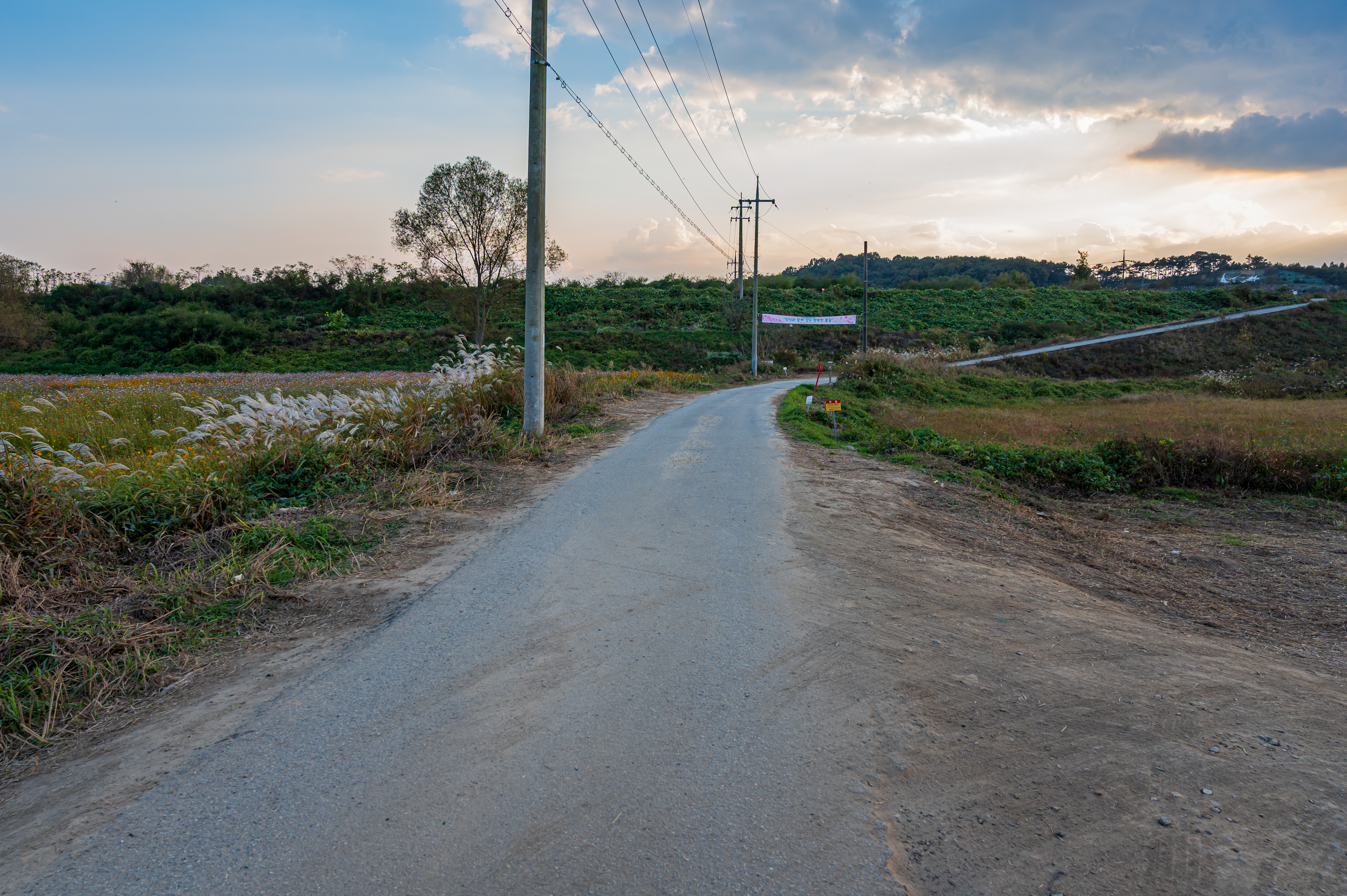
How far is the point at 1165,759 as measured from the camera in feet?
9.45

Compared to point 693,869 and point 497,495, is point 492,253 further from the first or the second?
point 693,869

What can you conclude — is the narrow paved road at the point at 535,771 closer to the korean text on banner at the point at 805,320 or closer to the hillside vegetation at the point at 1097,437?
the hillside vegetation at the point at 1097,437

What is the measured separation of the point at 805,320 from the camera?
45.8 metres

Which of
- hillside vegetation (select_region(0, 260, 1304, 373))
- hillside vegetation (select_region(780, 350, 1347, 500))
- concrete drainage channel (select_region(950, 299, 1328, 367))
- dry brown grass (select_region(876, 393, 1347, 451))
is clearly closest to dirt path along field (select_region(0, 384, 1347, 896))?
hillside vegetation (select_region(780, 350, 1347, 500))

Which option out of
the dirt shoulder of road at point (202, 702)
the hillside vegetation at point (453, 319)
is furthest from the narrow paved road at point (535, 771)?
the hillside vegetation at point (453, 319)

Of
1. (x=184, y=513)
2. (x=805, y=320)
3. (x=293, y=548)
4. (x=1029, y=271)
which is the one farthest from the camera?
(x=1029, y=271)

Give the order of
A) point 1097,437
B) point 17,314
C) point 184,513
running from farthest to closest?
1. point 17,314
2. point 1097,437
3. point 184,513

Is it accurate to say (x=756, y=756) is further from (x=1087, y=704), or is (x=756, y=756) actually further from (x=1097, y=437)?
(x=1097, y=437)

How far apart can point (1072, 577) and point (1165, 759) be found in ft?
10.6

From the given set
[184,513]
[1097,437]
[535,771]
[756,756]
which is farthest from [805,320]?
[535,771]

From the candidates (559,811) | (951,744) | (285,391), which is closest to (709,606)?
(951,744)

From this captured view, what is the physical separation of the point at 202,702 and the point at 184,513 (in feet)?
10.1

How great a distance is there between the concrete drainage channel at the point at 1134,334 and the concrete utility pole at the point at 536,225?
32289mm

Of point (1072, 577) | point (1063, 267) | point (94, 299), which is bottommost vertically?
point (1072, 577)
